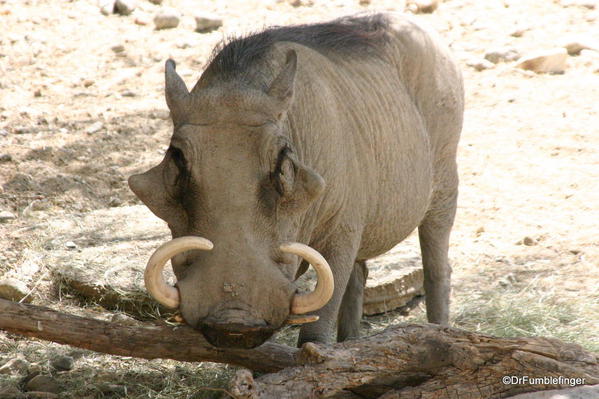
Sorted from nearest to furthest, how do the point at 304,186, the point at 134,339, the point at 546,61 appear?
the point at 304,186
the point at 134,339
the point at 546,61

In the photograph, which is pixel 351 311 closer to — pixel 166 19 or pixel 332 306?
pixel 332 306

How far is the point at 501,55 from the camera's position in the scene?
395 inches

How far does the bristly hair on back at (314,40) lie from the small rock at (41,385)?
5.39 ft

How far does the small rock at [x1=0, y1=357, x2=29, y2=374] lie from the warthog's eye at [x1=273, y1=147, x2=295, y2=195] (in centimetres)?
180

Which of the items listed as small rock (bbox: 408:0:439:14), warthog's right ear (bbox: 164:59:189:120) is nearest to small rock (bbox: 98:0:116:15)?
small rock (bbox: 408:0:439:14)

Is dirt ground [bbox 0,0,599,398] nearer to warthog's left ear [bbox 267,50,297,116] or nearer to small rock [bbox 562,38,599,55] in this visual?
small rock [bbox 562,38,599,55]

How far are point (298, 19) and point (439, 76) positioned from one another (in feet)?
18.6

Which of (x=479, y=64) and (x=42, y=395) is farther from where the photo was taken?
(x=479, y=64)

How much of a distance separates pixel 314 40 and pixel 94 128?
4.26m

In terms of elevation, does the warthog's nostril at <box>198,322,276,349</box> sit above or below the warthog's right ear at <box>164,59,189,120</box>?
below

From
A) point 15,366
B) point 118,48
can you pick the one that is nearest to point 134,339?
point 15,366

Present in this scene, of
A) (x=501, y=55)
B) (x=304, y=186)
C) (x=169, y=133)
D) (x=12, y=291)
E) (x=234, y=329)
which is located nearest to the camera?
(x=234, y=329)

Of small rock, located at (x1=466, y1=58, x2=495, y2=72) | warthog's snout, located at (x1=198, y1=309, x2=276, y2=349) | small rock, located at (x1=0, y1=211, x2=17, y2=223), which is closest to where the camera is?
warthog's snout, located at (x1=198, y1=309, x2=276, y2=349)

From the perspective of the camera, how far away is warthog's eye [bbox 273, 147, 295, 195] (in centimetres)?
341
